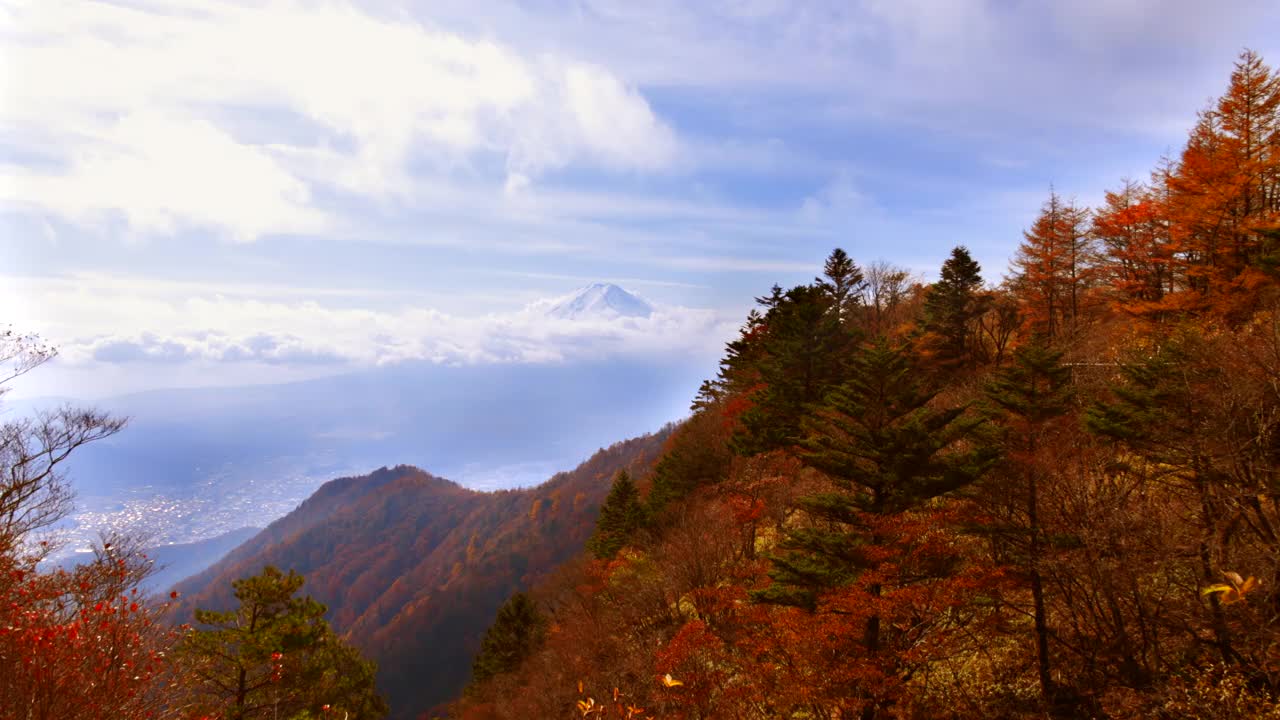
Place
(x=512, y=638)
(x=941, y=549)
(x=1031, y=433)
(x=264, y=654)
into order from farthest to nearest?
1. (x=512, y=638)
2. (x=264, y=654)
3. (x=1031, y=433)
4. (x=941, y=549)

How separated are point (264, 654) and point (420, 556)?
141887 mm

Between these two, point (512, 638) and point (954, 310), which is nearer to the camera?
point (954, 310)

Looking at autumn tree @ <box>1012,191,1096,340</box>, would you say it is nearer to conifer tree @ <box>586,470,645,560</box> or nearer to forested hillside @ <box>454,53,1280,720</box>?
forested hillside @ <box>454,53,1280,720</box>

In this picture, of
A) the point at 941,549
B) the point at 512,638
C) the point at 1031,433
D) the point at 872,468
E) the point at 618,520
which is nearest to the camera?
the point at 941,549

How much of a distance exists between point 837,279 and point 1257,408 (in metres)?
28.1

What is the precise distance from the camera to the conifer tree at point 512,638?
37812mm

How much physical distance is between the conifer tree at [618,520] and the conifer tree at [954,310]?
24.0m

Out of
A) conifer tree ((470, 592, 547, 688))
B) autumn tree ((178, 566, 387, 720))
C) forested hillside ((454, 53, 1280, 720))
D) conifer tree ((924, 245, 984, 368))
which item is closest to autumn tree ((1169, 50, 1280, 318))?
forested hillside ((454, 53, 1280, 720))

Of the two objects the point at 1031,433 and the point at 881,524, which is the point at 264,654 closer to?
the point at 881,524

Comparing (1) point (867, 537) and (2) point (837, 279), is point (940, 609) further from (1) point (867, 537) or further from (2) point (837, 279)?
(2) point (837, 279)

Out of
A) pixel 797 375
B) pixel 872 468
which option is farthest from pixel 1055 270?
pixel 872 468

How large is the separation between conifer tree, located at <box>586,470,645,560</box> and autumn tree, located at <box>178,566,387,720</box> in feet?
54.0

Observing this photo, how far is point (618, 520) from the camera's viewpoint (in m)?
36.7

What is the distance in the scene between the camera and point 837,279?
38625mm
